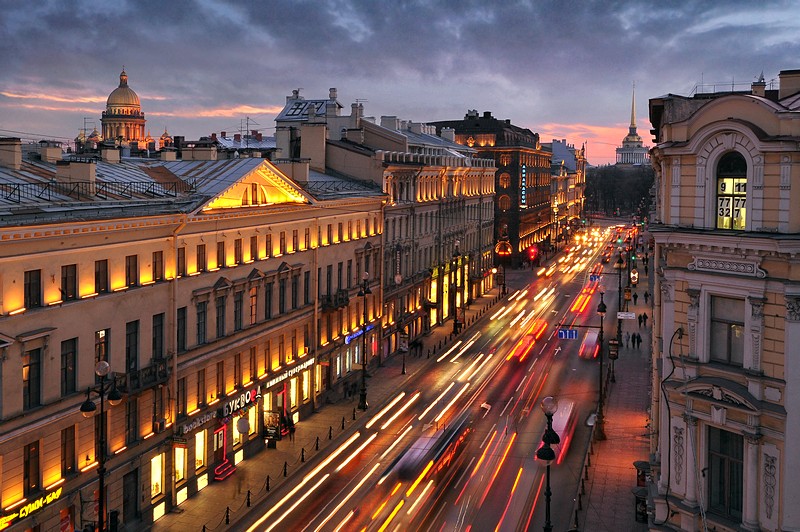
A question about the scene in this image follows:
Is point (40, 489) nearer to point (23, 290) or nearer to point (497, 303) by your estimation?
point (23, 290)

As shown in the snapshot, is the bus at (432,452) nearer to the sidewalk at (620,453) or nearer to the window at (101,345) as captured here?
the sidewalk at (620,453)

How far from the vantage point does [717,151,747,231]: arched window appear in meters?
21.8

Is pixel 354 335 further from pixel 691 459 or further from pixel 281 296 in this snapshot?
pixel 691 459

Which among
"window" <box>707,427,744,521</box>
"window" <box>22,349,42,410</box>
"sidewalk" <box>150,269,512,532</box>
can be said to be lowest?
"sidewalk" <box>150,269,512,532</box>

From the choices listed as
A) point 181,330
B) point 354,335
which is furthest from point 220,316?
point 354,335

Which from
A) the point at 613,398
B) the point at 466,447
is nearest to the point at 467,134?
the point at 613,398

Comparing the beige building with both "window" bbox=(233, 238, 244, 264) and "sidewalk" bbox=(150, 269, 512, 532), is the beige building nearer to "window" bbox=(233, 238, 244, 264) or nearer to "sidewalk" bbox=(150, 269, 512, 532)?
"window" bbox=(233, 238, 244, 264)

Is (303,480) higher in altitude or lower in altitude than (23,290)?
lower

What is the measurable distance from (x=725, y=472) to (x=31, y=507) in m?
21.8

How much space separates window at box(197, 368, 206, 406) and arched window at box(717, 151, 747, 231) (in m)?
24.5

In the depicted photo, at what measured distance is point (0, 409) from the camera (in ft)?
83.6

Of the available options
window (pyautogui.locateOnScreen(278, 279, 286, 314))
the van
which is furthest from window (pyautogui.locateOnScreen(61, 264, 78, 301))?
the van

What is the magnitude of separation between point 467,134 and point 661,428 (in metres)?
108

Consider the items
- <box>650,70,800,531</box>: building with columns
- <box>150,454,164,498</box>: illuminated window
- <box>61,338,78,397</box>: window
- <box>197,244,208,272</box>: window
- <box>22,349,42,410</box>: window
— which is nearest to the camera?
<box>650,70,800,531</box>: building with columns
